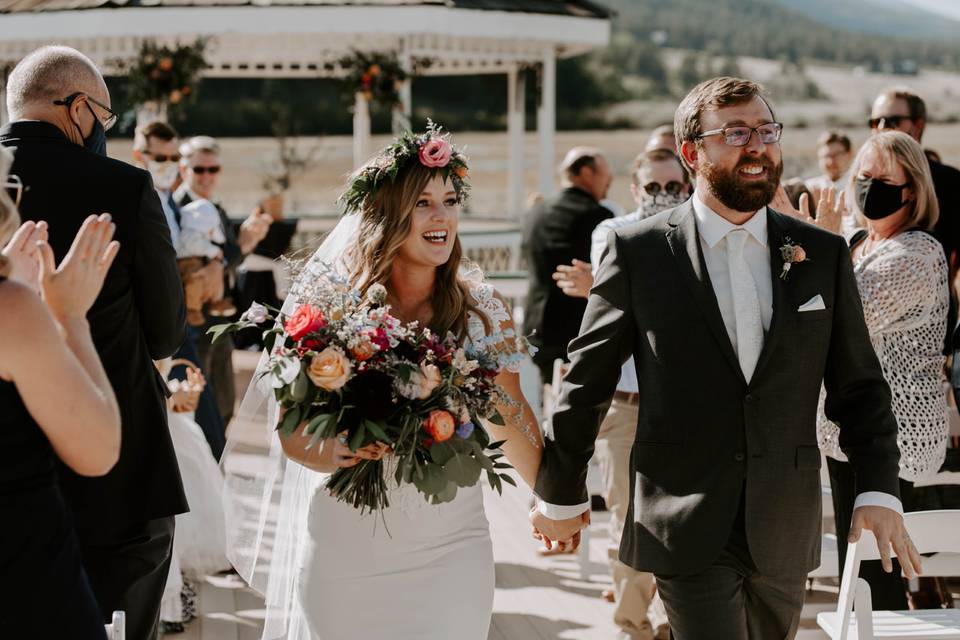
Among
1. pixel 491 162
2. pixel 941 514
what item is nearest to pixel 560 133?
pixel 491 162

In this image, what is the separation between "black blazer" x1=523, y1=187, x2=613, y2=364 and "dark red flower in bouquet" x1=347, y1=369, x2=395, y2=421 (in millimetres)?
4072

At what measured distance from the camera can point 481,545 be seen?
11.8ft

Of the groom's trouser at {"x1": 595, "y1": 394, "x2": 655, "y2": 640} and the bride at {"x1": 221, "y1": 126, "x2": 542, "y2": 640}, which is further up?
the bride at {"x1": 221, "y1": 126, "x2": 542, "y2": 640}

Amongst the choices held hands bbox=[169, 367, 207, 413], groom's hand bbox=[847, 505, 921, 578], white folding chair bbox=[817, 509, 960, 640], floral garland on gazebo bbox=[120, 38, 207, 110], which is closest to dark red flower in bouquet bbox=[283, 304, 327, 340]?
groom's hand bbox=[847, 505, 921, 578]

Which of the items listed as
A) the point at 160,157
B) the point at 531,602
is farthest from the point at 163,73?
the point at 531,602

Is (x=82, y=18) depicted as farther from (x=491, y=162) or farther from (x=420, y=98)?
(x=420, y=98)

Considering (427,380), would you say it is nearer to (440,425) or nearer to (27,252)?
(440,425)

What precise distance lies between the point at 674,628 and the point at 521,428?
725 millimetres

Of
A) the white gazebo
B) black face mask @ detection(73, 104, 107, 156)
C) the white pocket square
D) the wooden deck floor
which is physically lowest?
the wooden deck floor

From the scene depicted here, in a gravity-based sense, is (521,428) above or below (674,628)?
above

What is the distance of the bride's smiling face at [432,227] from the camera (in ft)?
12.2

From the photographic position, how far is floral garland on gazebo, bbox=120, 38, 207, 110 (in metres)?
11.9

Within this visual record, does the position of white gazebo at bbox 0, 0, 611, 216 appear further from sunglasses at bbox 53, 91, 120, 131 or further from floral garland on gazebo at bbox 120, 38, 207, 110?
sunglasses at bbox 53, 91, 120, 131

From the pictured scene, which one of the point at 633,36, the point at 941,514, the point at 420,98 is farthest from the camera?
the point at 633,36
